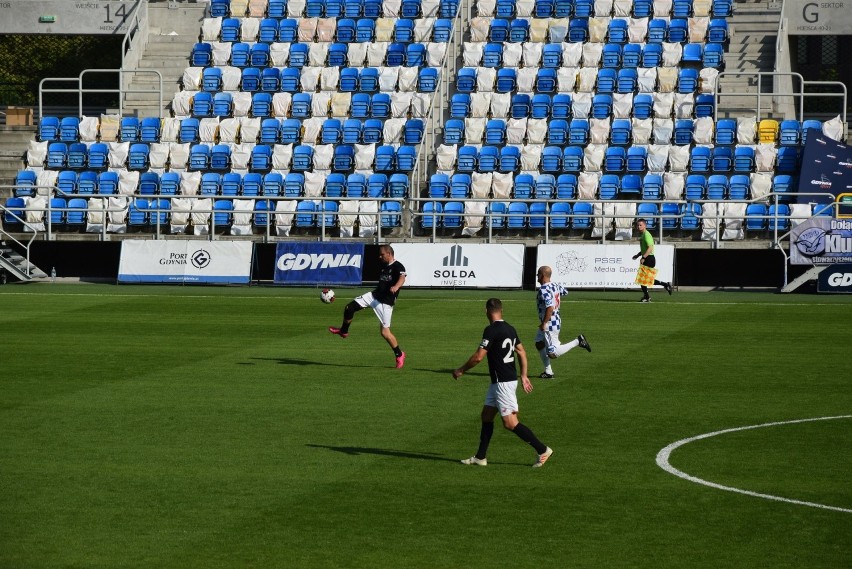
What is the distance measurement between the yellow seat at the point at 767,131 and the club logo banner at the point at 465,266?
33.0 ft

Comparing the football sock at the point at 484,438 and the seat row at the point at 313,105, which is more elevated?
the seat row at the point at 313,105

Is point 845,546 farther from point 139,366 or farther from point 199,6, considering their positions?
point 199,6

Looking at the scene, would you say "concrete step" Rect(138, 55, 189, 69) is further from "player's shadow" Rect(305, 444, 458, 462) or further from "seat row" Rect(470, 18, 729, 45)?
"player's shadow" Rect(305, 444, 458, 462)

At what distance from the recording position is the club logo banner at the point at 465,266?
35.4 metres

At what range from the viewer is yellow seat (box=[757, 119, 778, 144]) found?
134 ft

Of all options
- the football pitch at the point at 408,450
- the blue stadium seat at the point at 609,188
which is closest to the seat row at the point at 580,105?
the blue stadium seat at the point at 609,188

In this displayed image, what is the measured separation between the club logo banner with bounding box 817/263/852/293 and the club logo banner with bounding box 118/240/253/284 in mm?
14932

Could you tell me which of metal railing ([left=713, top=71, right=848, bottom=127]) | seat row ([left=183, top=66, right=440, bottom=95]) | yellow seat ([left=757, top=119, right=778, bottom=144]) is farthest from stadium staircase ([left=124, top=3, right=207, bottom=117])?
yellow seat ([left=757, top=119, right=778, bottom=144])

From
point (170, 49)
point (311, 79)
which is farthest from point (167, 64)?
point (311, 79)

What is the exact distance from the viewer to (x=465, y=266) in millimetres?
35562

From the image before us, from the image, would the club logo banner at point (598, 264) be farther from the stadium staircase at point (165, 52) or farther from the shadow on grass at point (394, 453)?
the shadow on grass at point (394, 453)

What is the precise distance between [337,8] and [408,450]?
117 ft

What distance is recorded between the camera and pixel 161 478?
43.8 ft

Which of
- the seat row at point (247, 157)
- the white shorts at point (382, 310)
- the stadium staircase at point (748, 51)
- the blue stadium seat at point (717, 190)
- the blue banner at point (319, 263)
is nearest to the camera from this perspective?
the white shorts at point (382, 310)
